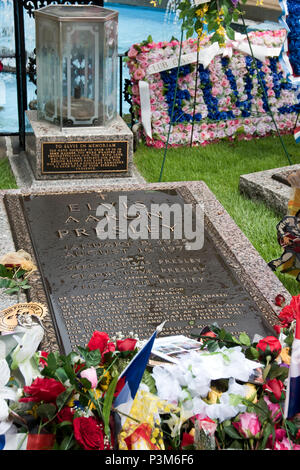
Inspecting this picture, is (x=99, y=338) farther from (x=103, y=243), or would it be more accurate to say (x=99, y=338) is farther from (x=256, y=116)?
(x=256, y=116)

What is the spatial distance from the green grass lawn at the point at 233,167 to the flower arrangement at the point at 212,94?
149 millimetres

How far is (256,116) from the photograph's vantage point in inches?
281

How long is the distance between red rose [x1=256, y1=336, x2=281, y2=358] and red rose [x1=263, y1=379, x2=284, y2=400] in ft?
0.69

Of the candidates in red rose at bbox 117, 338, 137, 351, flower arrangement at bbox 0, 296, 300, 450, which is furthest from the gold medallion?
red rose at bbox 117, 338, 137, 351

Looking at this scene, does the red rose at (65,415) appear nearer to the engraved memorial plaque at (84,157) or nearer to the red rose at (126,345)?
the red rose at (126,345)

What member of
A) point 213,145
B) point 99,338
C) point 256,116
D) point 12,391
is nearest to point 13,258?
point 99,338

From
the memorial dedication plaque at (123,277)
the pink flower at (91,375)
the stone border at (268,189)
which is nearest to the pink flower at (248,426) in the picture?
the pink flower at (91,375)

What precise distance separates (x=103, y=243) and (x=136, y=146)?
9.98 ft

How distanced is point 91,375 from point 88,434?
0.84 ft

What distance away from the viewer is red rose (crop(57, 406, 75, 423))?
186 cm

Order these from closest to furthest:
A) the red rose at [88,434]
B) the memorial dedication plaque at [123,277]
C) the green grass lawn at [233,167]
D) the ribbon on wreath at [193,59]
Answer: the red rose at [88,434]
the memorial dedication plaque at [123,277]
the green grass lawn at [233,167]
the ribbon on wreath at [193,59]

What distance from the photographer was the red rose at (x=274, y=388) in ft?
6.62

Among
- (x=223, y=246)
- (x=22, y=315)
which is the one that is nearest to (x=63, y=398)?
(x=22, y=315)

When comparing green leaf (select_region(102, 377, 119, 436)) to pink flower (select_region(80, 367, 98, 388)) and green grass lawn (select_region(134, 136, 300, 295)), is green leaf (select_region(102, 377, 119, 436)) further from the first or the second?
green grass lawn (select_region(134, 136, 300, 295))
